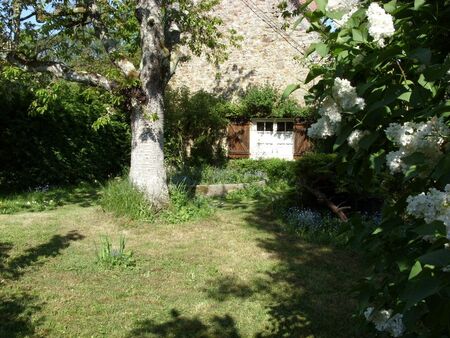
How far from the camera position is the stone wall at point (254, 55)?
18656 mm

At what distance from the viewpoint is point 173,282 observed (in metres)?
5.48

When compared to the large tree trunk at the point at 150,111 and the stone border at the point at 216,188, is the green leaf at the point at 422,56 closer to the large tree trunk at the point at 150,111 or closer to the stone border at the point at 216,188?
the large tree trunk at the point at 150,111

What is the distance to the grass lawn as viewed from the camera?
14.1 feet

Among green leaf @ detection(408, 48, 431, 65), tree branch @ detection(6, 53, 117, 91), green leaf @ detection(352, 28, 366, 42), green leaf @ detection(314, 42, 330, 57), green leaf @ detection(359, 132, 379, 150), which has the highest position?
tree branch @ detection(6, 53, 117, 91)

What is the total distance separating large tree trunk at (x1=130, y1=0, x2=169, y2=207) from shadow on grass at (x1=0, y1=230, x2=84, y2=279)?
1737 mm

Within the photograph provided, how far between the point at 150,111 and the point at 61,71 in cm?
184

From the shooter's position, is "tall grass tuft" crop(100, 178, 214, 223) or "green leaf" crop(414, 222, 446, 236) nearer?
"green leaf" crop(414, 222, 446, 236)

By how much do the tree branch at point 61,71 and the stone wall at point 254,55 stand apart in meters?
10.1

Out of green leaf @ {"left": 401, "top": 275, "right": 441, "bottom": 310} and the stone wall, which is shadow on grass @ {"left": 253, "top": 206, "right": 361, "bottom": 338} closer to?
green leaf @ {"left": 401, "top": 275, "right": 441, "bottom": 310}

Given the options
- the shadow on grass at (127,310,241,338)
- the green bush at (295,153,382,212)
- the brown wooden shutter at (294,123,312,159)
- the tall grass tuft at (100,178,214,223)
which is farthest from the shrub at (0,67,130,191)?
the brown wooden shutter at (294,123,312,159)

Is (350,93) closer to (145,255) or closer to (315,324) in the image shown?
(315,324)

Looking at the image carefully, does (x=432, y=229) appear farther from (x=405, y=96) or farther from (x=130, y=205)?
(x=130, y=205)

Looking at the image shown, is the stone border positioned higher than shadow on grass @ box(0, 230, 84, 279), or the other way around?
the stone border

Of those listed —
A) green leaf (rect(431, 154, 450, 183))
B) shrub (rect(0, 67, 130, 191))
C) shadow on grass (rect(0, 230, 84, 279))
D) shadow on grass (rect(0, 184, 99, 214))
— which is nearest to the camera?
green leaf (rect(431, 154, 450, 183))
